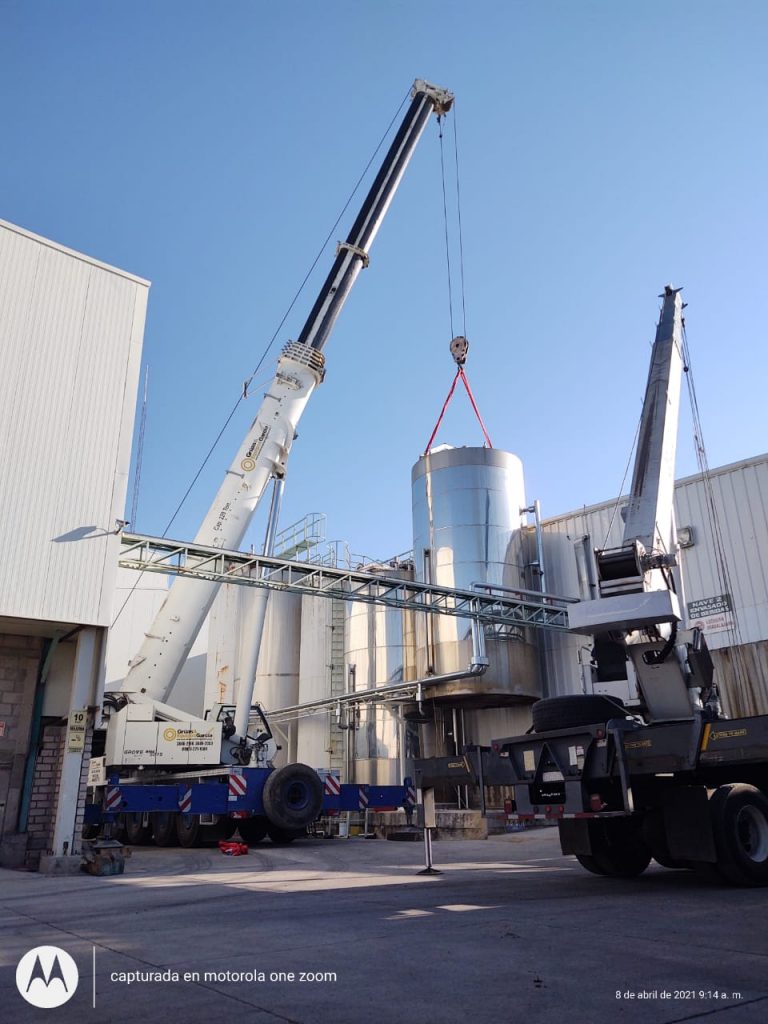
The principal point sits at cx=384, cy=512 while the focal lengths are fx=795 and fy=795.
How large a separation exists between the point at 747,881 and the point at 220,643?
80.7 feet

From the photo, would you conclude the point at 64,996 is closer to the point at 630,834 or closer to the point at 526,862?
the point at 630,834

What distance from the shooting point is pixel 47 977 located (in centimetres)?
451

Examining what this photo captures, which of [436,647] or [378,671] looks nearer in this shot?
[436,647]

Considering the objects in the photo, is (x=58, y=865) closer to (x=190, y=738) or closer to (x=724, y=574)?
(x=190, y=738)

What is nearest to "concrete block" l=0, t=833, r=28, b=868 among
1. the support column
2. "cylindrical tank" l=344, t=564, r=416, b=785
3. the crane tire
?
the support column

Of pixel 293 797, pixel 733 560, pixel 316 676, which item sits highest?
pixel 733 560

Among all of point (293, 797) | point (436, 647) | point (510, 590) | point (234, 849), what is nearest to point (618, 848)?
point (234, 849)

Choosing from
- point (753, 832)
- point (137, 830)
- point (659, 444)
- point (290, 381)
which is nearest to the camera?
→ point (753, 832)

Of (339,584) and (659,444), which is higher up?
(339,584)

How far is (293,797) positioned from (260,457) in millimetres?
7627

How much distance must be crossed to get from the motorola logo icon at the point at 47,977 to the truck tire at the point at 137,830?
50.1 ft

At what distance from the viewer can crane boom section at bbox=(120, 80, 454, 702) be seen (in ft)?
57.0

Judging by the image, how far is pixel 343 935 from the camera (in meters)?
5.66

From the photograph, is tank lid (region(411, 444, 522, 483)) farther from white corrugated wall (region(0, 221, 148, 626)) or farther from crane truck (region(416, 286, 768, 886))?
crane truck (region(416, 286, 768, 886))
